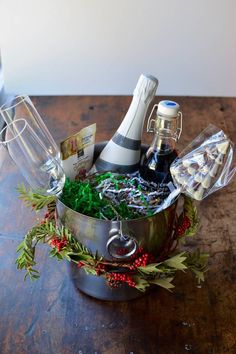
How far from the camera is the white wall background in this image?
1155 mm

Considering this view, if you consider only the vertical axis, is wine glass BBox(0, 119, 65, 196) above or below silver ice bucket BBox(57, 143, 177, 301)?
above

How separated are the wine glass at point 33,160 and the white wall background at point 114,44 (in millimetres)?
616

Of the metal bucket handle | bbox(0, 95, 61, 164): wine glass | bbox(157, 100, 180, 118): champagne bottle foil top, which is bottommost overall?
the metal bucket handle

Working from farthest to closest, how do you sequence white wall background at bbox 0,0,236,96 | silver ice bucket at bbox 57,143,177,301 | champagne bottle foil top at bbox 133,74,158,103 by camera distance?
1. white wall background at bbox 0,0,236,96
2. champagne bottle foil top at bbox 133,74,158,103
3. silver ice bucket at bbox 57,143,177,301

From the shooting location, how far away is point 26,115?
0.62m

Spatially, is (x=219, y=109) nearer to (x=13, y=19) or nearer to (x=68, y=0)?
(x=68, y=0)

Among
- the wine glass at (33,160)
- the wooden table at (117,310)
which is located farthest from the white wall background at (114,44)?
the wine glass at (33,160)

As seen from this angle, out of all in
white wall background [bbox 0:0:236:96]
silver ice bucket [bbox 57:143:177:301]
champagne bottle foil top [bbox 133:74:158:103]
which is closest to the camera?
silver ice bucket [bbox 57:143:177:301]

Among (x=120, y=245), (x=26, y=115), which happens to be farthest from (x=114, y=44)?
(x=120, y=245)

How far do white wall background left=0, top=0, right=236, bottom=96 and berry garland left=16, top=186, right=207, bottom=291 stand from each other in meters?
0.63

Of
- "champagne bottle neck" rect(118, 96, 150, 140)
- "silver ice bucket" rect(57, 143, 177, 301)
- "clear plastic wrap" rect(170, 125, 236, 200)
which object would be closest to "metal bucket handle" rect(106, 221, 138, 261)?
"silver ice bucket" rect(57, 143, 177, 301)

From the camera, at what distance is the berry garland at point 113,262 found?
596 millimetres

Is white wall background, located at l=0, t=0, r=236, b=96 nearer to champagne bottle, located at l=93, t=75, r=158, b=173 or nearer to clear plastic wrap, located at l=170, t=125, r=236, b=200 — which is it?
champagne bottle, located at l=93, t=75, r=158, b=173

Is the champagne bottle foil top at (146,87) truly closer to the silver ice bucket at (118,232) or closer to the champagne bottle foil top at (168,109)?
the champagne bottle foil top at (168,109)
